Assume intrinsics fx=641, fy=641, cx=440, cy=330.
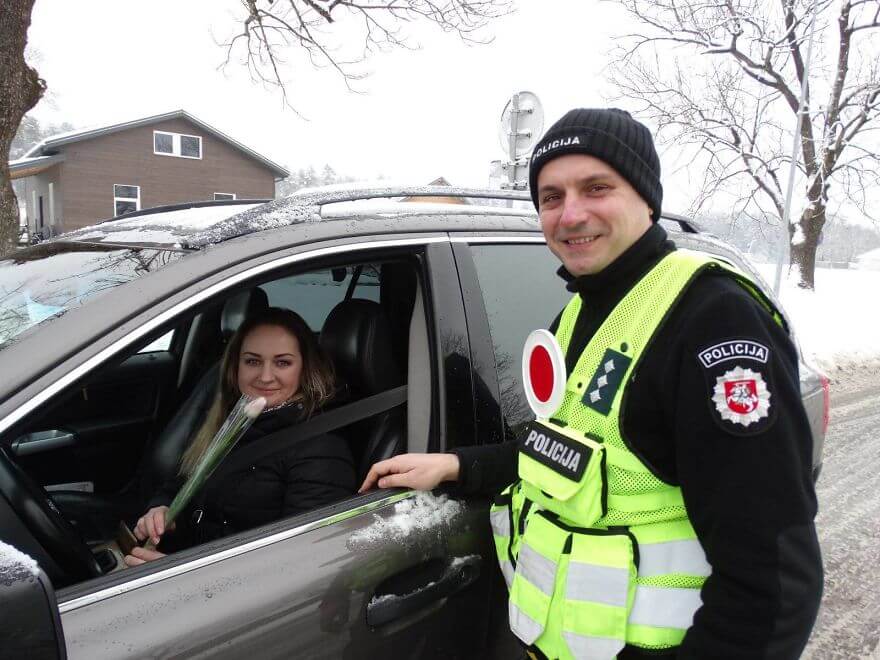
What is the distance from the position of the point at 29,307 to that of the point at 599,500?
1.33 m

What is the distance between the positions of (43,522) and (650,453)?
118 centimetres

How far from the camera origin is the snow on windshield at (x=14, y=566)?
85 centimetres

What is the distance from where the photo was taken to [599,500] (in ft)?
3.90

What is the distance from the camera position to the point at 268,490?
1.87m

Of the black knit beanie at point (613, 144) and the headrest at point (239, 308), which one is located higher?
the black knit beanie at point (613, 144)

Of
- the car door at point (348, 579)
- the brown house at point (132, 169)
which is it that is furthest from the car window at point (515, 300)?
the brown house at point (132, 169)

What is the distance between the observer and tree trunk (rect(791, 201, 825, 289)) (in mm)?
17325

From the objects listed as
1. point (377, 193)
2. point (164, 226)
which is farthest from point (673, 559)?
point (164, 226)

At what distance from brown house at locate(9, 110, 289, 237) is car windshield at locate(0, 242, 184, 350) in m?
26.8

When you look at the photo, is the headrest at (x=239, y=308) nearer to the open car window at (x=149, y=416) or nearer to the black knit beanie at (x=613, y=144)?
the open car window at (x=149, y=416)

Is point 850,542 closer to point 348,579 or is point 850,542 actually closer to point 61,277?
point 348,579

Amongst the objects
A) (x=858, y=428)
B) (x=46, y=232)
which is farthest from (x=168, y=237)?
(x=46, y=232)

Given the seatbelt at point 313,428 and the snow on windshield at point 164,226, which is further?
the seatbelt at point 313,428

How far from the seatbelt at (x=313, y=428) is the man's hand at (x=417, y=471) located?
38 centimetres
